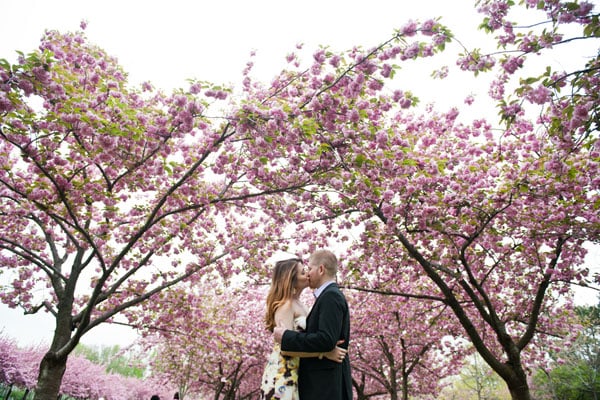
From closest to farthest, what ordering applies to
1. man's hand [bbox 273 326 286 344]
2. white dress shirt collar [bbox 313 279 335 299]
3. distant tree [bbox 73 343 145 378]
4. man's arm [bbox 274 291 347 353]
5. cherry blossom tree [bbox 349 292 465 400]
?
man's arm [bbox 274 291 347 353] → man's hand [bbox 273 326 286 344] → white dress shirt collar [bbox 313 279 335 299] → cherry blossom tree [bbox 349 292 465 400] → distant tree [bbox 73 343 145 378]

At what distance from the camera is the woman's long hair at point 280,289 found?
3188mm

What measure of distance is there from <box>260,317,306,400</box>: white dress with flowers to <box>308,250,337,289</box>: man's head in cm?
38

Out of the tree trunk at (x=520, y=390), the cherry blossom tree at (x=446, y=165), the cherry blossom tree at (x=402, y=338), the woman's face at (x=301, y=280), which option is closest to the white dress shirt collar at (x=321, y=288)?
the woman's face at (x=301, y=280)

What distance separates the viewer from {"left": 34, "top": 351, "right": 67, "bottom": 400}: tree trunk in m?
6.25

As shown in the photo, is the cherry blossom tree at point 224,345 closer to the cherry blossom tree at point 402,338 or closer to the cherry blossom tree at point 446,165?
the cherry blossom tree at point 402,338

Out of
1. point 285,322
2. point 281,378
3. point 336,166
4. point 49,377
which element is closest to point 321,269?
point 285,322

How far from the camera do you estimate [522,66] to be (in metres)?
4.11

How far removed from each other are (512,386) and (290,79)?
6207 mm

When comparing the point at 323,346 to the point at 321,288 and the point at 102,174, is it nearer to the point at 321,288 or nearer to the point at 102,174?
the point at 321,288

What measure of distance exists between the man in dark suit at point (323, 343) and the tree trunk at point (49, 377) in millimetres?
5701

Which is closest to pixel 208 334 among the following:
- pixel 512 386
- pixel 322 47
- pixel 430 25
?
pixel 512 386

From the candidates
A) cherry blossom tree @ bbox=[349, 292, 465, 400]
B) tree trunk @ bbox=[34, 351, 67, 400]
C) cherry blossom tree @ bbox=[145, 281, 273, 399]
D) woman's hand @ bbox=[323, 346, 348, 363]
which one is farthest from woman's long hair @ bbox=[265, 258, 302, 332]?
cherry blossom tree @ bbox=[145, 281, 273, 399]

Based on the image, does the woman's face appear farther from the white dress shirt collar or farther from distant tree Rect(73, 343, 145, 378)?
distant tree Rect(73, 343, 145, 378)

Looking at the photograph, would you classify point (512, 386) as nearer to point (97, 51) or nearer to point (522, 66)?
point (522, 66)
